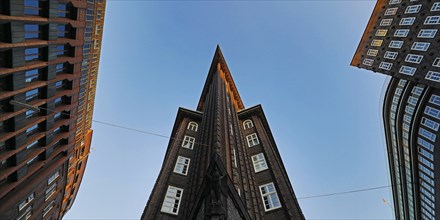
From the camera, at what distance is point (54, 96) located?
37.3 m

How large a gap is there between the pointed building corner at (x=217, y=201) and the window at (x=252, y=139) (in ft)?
74.5

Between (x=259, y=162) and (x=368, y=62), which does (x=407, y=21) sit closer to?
(x=368, y=62)

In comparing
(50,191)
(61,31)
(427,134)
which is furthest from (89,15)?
(427,134)

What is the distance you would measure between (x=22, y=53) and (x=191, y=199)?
23.9 metres

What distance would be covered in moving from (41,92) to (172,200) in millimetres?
22220

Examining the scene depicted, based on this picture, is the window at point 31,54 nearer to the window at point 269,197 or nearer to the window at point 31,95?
the window at point 31,95

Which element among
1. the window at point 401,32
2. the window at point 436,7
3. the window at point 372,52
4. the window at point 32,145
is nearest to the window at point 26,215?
→ the window at point 32,145

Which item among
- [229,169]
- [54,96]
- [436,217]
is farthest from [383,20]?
[54,96]

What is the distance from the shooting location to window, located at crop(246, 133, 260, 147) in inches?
1825

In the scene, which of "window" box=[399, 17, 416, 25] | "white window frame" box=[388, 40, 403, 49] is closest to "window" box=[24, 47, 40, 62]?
"white window frame" box=[388, 40, 403, 49]

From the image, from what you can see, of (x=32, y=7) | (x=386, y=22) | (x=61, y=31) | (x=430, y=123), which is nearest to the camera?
(x=32, y=7)

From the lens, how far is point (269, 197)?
32.5m

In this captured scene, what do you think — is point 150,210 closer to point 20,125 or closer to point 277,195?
point 277,195

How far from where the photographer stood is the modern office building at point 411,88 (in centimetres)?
4478
